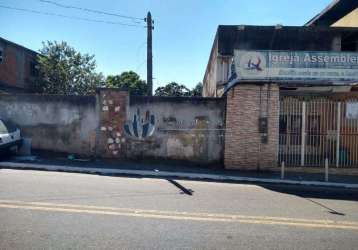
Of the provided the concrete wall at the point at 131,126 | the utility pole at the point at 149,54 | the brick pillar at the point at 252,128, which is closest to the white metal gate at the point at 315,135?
the brick pillar at the point at 252,128

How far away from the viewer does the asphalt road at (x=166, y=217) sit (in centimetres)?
495

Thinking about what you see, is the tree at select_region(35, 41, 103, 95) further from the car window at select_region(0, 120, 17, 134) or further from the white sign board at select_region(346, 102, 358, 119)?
the white sign board at select_region(346, 102, 358, 119)

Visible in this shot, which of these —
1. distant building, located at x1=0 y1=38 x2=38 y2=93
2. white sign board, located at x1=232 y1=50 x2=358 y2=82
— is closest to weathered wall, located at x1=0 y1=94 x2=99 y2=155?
white sign board, located at x1=232 y1=50 x2=358 y2=82

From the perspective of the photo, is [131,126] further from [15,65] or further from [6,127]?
[15,65]

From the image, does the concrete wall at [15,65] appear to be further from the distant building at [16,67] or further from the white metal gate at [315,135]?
→ the white metal gate at [315,135]

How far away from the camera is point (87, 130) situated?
1488 centimetres

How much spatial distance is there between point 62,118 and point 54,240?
11.0m

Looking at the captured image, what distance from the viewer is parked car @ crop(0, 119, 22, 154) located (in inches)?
527

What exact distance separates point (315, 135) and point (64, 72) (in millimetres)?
25650

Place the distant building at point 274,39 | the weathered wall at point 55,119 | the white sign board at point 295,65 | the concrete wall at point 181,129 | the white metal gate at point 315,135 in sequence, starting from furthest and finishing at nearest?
the distant building at point 274,39 → the weathered wall at point 55,119 → the concrete wall at point 181,129 → the white metal gate at point 315,135 → the white sign board at point 295,65

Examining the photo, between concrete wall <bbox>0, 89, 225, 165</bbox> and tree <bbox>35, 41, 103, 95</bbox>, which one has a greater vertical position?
tree <bbox>35, 41, 103, 95</bbox>

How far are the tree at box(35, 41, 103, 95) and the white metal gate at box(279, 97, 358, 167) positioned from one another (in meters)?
23.6

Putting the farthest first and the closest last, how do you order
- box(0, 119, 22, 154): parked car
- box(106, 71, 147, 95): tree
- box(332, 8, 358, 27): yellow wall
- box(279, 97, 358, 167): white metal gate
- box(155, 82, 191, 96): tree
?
box(155, 82, 191, 96): tree
box(106, 71, 147, 95): tree
box(332, 8, 358, 27): yellow wall
box(279, 97, 358, 167): white metal gate
box(0, 119, 22, 154): parked car

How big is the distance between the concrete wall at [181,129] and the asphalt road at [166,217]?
15.8ft
